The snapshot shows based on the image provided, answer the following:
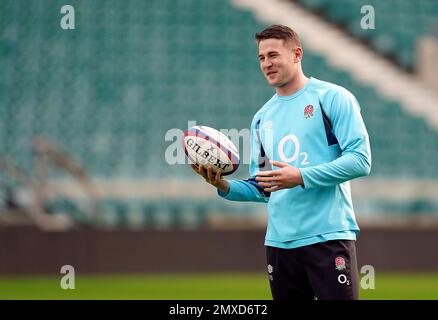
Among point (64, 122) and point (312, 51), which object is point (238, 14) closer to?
point (312, 51)

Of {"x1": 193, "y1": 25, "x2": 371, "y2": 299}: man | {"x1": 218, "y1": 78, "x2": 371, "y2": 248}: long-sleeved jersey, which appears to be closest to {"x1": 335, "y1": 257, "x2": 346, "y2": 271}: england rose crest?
{"x1": 193, "y1": 25, "x2": 371, "y2": 299}: man

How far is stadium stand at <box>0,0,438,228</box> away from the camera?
15.4m

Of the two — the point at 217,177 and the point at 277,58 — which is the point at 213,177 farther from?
the point at 277,58

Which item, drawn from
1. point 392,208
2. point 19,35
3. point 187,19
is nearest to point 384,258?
point 392,208

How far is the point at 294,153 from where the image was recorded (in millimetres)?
4664

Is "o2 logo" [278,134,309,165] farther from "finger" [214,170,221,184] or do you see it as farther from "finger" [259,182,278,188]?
"finger" [214,170,221,184]

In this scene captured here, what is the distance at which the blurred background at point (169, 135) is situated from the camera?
1280 cm

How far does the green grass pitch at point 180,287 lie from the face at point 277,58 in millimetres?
5632

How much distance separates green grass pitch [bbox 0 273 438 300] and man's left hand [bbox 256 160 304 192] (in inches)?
223

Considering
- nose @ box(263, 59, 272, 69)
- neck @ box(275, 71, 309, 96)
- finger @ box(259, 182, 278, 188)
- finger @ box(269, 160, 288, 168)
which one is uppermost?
nose @ box(263, 59, 272, 69)

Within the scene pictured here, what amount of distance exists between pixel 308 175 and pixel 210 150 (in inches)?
29.2

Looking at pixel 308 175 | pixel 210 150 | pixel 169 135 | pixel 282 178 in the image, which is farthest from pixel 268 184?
pixel 169 135

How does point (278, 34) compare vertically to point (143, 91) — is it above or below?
below

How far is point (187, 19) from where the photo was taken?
59.1ft
